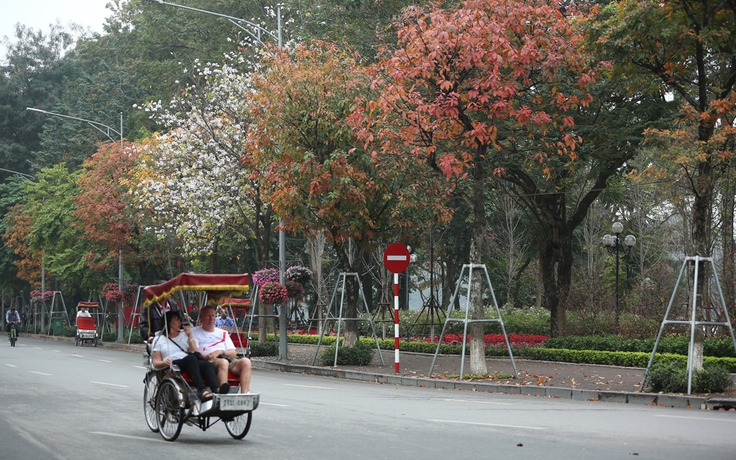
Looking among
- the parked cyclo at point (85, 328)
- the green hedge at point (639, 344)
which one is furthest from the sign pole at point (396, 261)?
the parked cyclo at point (85, 328)

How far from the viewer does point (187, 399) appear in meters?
11.2

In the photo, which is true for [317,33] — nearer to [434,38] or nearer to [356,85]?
[356,85]

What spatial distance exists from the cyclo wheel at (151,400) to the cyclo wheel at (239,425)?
3.49ft

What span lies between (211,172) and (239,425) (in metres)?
23.2

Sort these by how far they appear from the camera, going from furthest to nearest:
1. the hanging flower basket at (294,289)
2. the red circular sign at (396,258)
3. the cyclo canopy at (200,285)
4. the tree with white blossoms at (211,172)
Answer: the tree with white blossoms at (211,172) < the hanging flower basket at (294,289) < the red circular sign at (396,258) < the cyclo canopy at (200,285)

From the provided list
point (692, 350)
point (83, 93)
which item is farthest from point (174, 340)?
point (83, 93)

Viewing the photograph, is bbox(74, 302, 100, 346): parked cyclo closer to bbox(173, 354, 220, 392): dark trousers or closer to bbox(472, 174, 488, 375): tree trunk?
bbox(472, 174, 488, 375): tree trunk

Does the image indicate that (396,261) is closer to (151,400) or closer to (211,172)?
(151,400)

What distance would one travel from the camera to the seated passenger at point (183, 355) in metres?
11.3

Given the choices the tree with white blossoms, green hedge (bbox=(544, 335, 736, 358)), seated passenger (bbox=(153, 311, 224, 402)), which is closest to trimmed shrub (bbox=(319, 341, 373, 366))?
green hedge (bbox=(544, 335, 736, 358))

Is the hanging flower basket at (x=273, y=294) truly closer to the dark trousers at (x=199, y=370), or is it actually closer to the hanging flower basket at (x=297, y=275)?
the hanging flower basket at (x=297, y=275)

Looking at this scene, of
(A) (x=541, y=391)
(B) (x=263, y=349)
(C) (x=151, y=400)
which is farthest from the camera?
(B) (x=263, y=349)

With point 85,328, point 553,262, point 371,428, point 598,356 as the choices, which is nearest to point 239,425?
point 371,428

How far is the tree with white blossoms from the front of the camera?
32.6m
